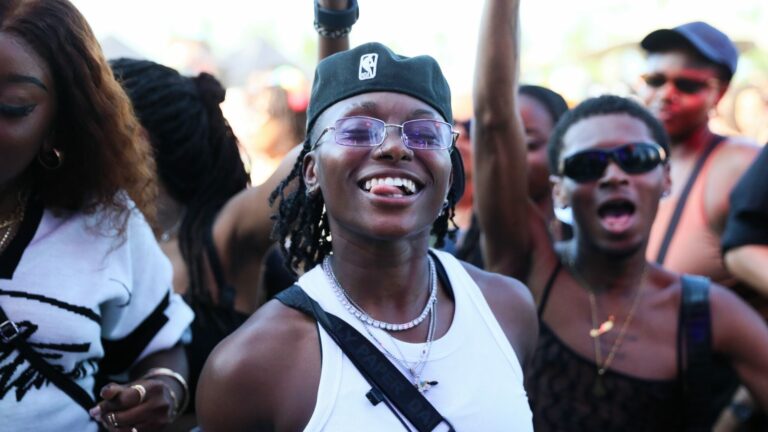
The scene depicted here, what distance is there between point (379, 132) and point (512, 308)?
632 mm

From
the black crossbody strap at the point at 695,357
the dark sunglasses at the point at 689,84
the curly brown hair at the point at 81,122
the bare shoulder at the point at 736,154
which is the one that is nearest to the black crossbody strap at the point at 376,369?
the curly brown hair at the point at 81,122

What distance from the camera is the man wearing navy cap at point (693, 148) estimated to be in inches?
177

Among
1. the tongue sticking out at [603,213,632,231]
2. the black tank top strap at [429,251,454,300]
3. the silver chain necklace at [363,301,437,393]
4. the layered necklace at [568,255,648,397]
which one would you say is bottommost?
the layered necklace at [568,255,648,397]

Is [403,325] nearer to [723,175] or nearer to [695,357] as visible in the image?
[695,357]

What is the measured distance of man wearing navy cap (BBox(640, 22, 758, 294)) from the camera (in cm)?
451

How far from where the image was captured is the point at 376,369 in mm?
2285

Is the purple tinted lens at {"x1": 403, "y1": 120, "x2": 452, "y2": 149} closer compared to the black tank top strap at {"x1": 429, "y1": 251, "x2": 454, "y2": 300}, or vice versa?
the purple tinted lens at {"x1": 403, "y1": 120, "x2": 452, "y2": 149}

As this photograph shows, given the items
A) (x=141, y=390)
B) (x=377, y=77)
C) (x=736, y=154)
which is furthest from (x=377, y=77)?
(x=736, y=154)

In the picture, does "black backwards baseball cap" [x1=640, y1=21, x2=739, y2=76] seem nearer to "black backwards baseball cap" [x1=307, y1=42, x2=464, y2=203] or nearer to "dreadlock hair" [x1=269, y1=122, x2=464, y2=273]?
"dreadlock hair" [x1=269, y1=122, x2=464, y2=273]

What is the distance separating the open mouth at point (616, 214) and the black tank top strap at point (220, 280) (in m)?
1.32

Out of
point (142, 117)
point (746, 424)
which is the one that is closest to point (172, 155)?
point (142, 117)

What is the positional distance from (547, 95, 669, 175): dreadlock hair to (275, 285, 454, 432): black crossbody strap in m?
1.61

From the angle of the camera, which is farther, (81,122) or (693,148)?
(693,148)

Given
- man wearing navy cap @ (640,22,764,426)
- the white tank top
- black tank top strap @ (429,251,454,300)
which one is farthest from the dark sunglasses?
the white tank top
